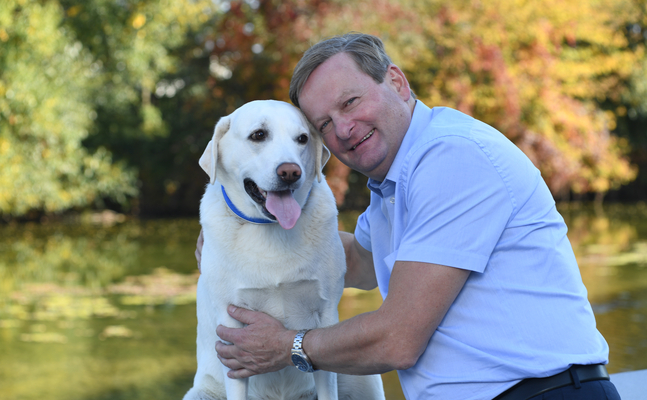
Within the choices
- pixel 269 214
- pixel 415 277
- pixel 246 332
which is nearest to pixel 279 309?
pixel 246 332

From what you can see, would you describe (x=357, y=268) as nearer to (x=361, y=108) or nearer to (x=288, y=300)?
(x=288, y=300)

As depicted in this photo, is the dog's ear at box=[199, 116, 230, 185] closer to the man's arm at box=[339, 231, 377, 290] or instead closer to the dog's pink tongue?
the dog's pink tongue

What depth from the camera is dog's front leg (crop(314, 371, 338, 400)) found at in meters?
2.09

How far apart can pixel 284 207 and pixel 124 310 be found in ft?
19.4

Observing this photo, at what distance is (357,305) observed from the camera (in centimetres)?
724

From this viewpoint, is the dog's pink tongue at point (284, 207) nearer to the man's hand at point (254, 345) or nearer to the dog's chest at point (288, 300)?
the dog's chest at point (288, 300)

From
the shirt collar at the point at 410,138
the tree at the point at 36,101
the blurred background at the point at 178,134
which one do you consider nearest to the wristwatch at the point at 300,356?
the shirt collar at the point at 410,138

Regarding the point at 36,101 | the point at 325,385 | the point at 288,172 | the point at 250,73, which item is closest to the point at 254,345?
the point at 325,385

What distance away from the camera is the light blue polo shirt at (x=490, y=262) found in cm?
157

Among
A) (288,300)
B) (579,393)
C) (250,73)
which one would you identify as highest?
(250,73)

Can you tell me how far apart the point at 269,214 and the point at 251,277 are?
0.77 ft

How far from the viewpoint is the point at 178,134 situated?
17.6m

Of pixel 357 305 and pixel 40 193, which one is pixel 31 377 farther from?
pixel 40 193

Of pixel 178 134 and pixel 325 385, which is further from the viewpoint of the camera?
pixel 178 134
